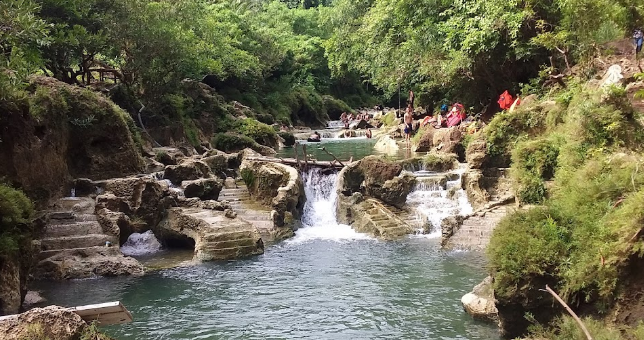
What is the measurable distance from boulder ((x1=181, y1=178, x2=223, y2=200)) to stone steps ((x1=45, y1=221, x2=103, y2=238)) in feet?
13.2

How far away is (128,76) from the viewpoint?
25562mm

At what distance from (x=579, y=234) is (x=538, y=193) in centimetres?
481

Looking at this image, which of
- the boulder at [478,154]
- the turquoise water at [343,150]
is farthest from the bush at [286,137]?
the boulder at [478,154]

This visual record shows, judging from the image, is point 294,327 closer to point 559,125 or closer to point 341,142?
point 559,125

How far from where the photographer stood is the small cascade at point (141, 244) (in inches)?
622

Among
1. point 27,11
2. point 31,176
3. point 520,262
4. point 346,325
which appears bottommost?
point 346,325

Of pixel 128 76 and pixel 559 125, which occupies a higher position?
pixel 128 76

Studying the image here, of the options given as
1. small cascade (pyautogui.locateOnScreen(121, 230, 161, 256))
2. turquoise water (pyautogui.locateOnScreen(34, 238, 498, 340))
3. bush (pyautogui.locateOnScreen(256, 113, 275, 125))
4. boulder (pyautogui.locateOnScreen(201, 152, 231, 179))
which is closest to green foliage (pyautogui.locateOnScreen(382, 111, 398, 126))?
bush (pyautogui.locateOnScreen(256, 113, 275, 125))

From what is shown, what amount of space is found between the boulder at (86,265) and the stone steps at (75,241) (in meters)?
0.21

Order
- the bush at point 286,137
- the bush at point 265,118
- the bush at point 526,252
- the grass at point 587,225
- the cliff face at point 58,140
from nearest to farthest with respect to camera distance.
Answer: the grass at point 587,225
the bush at point 526,252
the cliff face at point 58,140
the bush at point 286,137
the bush at point 265,118

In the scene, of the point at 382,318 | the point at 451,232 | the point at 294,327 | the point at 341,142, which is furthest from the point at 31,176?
the point at 341,142

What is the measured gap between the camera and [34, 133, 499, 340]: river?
32.0ft

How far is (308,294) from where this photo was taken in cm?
1173

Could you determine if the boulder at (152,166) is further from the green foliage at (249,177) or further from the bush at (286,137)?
the bush at (286,137)
